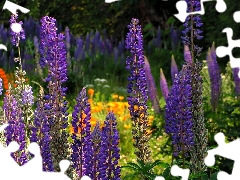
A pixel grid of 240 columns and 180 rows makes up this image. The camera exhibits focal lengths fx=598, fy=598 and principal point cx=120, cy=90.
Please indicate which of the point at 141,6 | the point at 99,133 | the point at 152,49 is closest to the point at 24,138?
the point at 99,133

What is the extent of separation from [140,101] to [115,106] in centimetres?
474

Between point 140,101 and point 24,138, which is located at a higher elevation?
point 140,101

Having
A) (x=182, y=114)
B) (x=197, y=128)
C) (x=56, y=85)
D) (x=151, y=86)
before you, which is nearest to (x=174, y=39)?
(x=151, y=86)

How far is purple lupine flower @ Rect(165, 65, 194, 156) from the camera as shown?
10.3 ft

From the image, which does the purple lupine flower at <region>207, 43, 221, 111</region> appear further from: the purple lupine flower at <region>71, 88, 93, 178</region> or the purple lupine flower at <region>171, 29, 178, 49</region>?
the purple lupine flower at <region>171, 29, 178, 49</region>

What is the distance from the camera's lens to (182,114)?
128 inches

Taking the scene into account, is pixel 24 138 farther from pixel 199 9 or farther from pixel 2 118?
pixel 199 9

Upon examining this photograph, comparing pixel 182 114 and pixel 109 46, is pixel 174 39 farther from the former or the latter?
pixel 182 114

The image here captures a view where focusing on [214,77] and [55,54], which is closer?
[55,54]

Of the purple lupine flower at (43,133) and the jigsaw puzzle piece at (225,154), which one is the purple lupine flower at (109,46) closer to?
the purple lupine flower at (43,133)

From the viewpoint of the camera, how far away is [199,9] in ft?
10.1

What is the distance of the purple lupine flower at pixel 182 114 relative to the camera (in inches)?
124

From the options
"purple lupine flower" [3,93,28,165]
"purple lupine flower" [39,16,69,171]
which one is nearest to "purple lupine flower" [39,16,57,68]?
"purple lupine flower" [39,16,69,171]

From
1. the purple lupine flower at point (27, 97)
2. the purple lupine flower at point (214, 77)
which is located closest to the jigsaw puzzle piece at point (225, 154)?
the purple lupine flower at point (27, 97)
